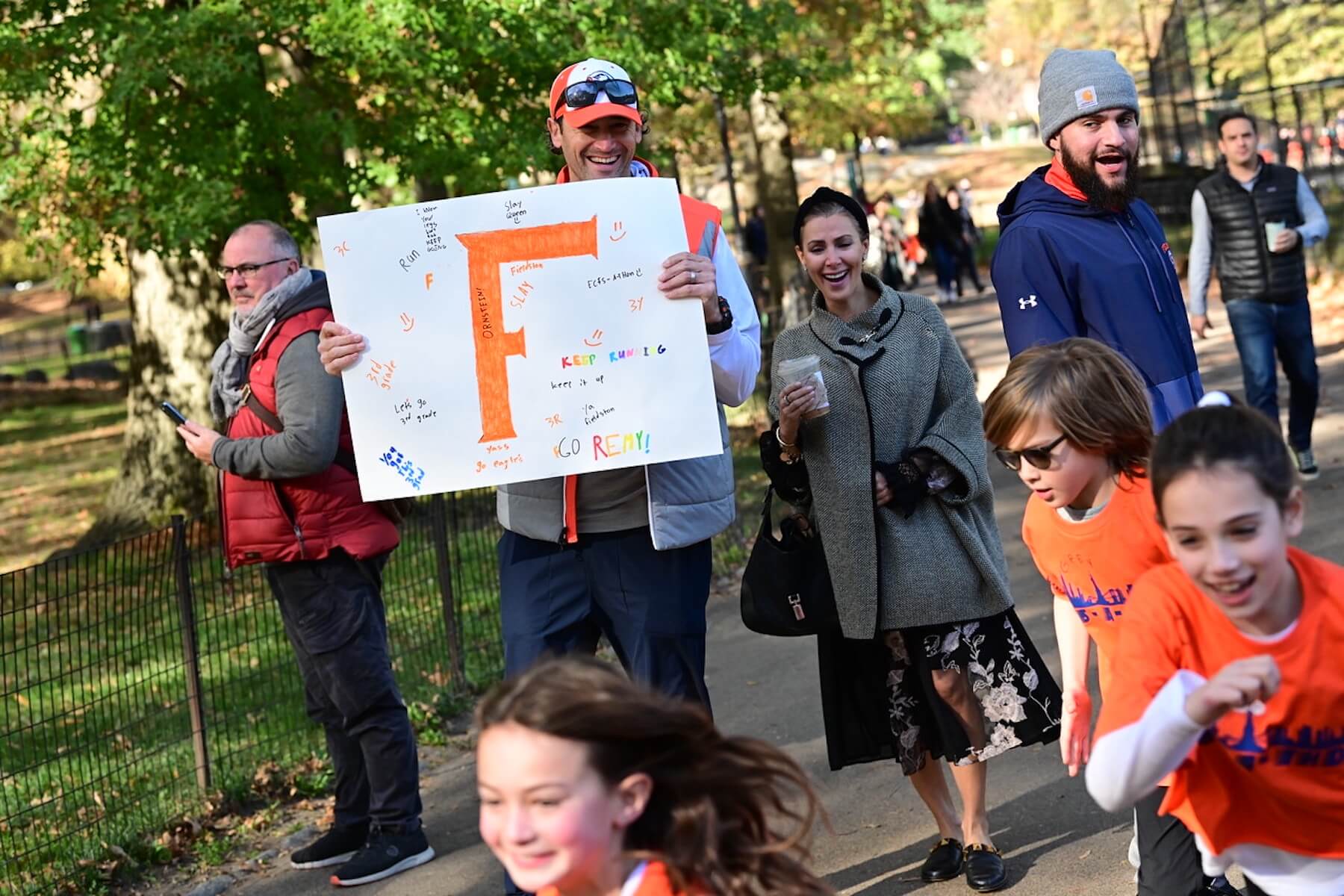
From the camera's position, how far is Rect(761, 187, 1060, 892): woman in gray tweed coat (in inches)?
195

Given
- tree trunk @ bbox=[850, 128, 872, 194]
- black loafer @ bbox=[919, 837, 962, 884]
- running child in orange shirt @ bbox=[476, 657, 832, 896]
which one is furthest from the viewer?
tree trunk @ bbox=[850, 128, 872, 194]

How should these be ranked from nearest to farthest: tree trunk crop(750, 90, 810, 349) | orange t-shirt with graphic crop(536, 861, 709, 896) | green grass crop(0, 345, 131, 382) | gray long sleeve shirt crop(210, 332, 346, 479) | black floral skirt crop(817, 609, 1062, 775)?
orange t-shirt with graphic crop(536, 861, 709, 896) → black floral skirt crop(817, 609, 1062, 775) → gray long sleeve shirt crop(210, 332, 346, 479) → tree trunk crop(750, 90, 810, 349) → green grass crop(0, 345, 131, 382)

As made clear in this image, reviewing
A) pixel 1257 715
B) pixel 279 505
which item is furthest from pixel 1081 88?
pixel 279 505

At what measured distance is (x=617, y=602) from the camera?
4609 mm

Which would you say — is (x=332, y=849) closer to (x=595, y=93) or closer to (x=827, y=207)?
(x=827, y=207)

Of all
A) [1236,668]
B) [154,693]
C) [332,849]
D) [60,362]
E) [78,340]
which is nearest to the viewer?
[1236,668]

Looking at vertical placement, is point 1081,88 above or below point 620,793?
above

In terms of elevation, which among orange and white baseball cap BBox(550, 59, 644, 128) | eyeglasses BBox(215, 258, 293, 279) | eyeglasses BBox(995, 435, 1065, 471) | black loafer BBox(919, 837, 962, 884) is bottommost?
black loafer BBox(919, 837, 962, 884)

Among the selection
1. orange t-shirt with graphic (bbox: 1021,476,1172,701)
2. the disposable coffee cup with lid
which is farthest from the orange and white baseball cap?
orange t-shirt with graphic (bbox: 1021,476,1172,701)

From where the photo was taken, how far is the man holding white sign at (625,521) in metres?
4.52

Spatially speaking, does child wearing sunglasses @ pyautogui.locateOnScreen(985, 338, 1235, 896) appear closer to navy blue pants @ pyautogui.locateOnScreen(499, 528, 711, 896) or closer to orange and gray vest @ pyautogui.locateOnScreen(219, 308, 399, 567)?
navy blue pants @ pyautogui.locateOnScreen(499, 528, 711, 896)

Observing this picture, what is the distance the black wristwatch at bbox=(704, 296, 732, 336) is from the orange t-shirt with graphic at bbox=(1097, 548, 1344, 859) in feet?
6.00

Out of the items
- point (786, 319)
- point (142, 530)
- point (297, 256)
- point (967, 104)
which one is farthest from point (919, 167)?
point (297, 256)

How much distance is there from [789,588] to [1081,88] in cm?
167
